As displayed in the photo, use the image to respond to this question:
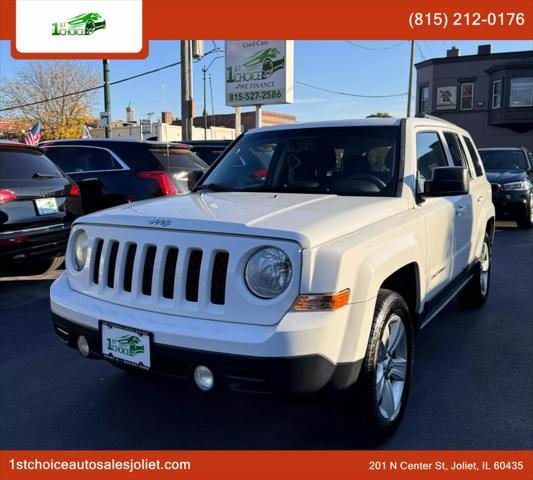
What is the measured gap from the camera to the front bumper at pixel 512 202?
1091 centimetres

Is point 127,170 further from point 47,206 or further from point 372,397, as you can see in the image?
point 372,397

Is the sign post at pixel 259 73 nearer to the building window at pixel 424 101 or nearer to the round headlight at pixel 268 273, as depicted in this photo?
the round headlight at pixel 268 273

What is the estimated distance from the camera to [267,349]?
2.32m

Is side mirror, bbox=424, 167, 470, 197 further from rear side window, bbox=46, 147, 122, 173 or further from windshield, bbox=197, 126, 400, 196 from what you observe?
rear side window, bbox=46, 147, 122, 173

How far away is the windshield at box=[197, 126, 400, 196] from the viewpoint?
3648 millimetres

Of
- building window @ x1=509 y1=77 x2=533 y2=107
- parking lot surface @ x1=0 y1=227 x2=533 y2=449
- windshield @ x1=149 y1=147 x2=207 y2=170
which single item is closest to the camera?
parking lot surface @ x1=0 y1=227 x2=533 y2=449

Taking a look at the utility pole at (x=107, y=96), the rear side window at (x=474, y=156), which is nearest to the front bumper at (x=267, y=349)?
the rear side window at (x=474, y=156)

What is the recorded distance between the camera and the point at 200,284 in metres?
2.53

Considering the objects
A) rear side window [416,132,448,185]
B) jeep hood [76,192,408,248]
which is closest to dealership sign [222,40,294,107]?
rear side window [416,132,448,185]

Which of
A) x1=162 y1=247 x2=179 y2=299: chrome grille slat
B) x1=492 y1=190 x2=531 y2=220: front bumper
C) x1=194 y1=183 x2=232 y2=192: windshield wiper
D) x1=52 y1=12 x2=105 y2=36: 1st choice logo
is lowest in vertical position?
x1=492 y1=190 x2=531 y2=220: front bumper

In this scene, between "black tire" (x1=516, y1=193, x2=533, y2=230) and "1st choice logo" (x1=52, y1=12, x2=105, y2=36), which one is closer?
"1st choice logo" (x1=52, y1=12, x2=105, y2=36)

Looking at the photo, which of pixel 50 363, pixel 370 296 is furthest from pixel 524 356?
pixel 50 363

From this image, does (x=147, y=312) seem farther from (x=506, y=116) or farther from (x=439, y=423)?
(x=506, y=116)
